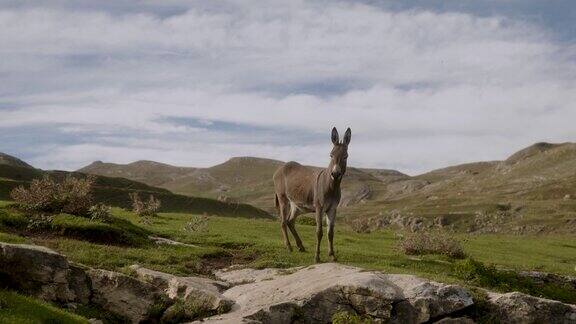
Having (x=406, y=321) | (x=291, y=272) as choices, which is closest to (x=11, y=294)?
(x=291, y=272)

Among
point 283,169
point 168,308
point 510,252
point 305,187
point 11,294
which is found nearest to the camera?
point 11,294

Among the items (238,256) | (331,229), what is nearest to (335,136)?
(331,229)

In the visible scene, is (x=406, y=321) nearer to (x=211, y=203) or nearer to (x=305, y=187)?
(x=305, y=187)

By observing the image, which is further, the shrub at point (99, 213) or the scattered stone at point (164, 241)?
the shrub at point (99, 213)

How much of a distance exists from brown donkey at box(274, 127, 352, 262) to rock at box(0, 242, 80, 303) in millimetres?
8885

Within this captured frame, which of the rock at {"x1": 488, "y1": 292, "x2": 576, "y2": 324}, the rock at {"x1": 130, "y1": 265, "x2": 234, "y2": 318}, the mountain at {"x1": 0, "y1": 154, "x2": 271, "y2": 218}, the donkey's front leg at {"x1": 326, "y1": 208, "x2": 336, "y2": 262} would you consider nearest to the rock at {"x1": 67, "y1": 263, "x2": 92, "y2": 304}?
the rock at {"x1": 130, "y1": 265, "x2": 234, "y2": 318}

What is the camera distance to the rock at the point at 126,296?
16531 mm

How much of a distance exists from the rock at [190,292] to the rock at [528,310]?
8.06 metres

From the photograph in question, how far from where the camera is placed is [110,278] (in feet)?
55.6

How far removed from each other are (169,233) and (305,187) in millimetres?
8267

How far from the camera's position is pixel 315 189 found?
23.0m

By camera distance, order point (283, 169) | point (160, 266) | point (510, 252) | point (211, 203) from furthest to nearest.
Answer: point (211, 203), point (510, 252), point (283, 169), point (160, 266)

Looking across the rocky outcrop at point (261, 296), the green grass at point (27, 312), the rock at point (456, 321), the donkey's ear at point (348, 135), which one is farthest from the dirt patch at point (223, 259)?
the rock at point (456, 321)

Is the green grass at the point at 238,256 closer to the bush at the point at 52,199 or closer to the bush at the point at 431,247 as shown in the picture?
the bush at the point at 431,247
